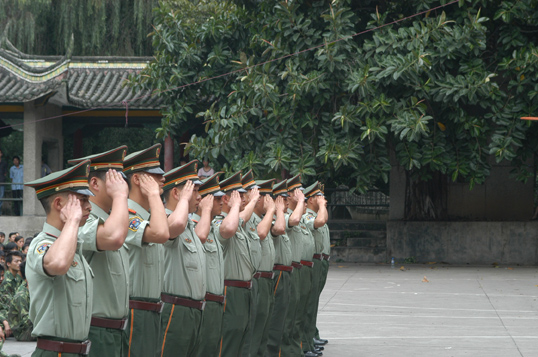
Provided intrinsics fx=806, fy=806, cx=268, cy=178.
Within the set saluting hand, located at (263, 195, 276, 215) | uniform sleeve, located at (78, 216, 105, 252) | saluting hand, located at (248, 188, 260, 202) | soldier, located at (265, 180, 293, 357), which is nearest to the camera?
uniform sleeve, located at (78, 216, 105, 252)

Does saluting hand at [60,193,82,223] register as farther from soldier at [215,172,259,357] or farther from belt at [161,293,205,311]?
soldier at [215,172,259,357]

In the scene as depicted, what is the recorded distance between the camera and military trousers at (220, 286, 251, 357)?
6543 millimetres

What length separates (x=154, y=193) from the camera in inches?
197

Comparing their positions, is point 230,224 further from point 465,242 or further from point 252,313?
point 465,242

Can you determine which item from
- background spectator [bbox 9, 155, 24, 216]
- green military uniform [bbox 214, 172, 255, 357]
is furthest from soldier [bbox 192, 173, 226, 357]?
background spectator [bbox 9, 155, 24, 216]

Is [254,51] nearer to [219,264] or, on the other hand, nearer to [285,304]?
[285,304]

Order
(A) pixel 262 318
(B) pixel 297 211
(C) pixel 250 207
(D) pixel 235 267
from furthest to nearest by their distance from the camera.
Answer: (B) pixel 297 211, (A) pixel 262 318, (C) pixel 250 207, (D) pixel 235 267

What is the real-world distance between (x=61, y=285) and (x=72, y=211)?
0.41 meters

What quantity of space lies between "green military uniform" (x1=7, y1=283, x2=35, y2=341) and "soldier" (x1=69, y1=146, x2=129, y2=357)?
4975 mm

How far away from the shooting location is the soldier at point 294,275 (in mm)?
8500

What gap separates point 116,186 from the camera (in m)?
4.55

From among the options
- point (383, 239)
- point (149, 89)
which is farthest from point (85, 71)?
point (383, 239)

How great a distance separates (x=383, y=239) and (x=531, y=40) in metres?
6.39

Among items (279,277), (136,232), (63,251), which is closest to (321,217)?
(279,277)
